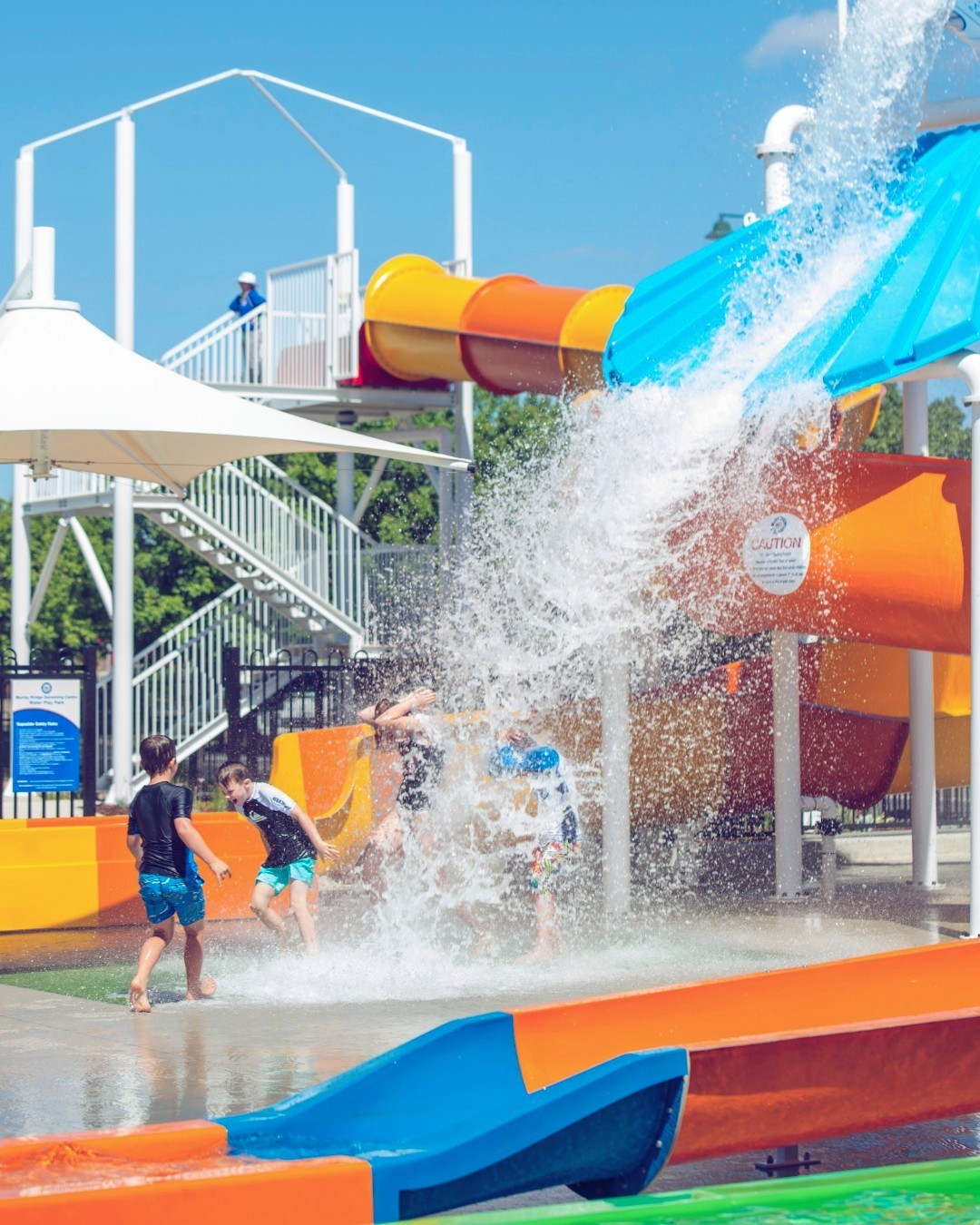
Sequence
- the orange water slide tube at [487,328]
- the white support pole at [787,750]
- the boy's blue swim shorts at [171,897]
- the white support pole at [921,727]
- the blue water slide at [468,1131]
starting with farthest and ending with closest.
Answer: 1. the orange water slide tube at [487,328]
2. the white support pole at [921,727]
3. the white support pole at [787,750]
4. the boy's blue swim shorts at [171,897]
5. the blue water slide at [468,1131]

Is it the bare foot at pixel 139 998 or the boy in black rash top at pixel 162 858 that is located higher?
the boy in black rash top at pixel 162 858

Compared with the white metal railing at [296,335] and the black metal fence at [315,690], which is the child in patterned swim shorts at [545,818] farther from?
the white metal railing at [296,335]

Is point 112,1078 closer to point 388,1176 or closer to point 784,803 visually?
point 388,1176

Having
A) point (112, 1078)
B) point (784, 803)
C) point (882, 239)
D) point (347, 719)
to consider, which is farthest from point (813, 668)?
point (112, 1078)

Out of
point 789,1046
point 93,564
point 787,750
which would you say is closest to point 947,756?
point 787,750

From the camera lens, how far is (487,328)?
1983 centimetres

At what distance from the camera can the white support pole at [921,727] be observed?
13.4 metres

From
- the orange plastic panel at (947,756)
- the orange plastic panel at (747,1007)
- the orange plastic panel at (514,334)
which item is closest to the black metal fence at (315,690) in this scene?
the orange plastic panel at (514,334)

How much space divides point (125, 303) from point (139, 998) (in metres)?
12.9

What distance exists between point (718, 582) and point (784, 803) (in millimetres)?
2074

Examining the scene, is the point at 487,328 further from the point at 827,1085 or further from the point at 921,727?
the point at 827,1085

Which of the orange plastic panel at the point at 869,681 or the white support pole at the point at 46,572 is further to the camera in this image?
the white support pole at the point at 46,572

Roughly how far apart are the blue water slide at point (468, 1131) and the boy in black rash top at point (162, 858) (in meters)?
3.49

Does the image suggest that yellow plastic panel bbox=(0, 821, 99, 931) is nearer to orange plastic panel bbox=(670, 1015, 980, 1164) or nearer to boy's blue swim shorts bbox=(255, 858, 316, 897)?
boy's blue swim shorts bbox=(255, 858, 316, 897)
